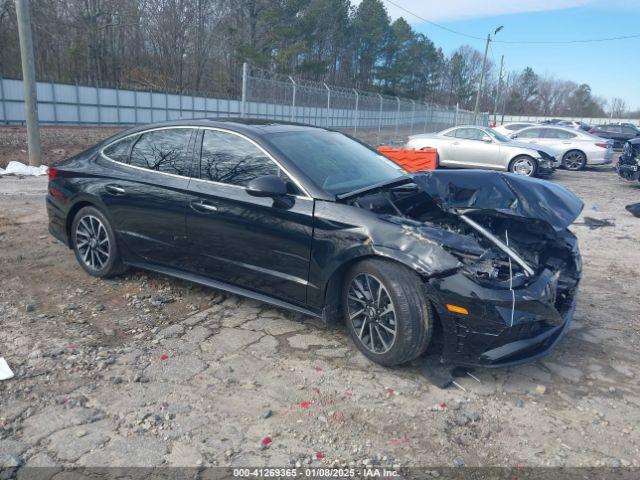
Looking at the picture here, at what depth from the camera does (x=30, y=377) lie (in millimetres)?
3404

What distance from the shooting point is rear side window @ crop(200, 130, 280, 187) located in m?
4.13

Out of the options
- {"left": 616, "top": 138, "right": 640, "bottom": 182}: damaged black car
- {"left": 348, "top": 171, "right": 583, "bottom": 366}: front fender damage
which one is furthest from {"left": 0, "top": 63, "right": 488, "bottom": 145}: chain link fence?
{"left": 348, "top": 171, "right": 583, "bottom": 366}: front fender damage

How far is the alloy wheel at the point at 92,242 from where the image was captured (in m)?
5.04

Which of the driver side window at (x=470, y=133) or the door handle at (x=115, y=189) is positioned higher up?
the driver side window at (x=470, y=133)

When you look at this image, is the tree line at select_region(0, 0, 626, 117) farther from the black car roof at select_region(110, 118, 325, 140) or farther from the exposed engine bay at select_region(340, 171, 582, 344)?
the exposed engine bay at select_region(340, 171, 582, 344)

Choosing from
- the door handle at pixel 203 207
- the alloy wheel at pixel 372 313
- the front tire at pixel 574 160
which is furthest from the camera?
the front tire at pixel 574 160

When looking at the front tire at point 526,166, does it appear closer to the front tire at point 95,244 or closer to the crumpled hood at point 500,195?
the crumpled hood at point 500,195

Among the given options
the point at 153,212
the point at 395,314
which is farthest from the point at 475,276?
the point at 153,212

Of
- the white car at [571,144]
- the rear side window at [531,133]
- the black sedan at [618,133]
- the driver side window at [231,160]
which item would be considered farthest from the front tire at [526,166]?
the black sedan at [618,133]

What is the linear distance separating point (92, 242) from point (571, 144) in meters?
17.0

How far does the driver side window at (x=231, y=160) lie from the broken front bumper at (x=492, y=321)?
1539 millimetres

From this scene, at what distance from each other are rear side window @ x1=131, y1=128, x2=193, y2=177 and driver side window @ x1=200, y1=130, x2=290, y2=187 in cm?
20

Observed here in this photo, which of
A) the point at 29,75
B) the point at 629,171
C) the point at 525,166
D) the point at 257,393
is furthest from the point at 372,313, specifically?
the point at 525,166

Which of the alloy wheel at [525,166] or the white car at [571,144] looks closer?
the alloy wheel at [525,166]
